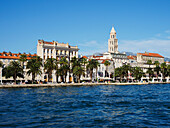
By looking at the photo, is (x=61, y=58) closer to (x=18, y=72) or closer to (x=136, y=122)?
(x=18, y=72)

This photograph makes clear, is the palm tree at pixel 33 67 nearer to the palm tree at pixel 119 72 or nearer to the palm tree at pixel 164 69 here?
the palm tree at pixel 119 72

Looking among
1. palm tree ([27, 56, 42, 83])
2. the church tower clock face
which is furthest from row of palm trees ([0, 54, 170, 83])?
the church tower clock face

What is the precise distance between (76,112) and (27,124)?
966 cm

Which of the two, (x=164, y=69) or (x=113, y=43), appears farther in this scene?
(x=113, y=43)

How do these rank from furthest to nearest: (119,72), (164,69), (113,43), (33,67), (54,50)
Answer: (113,43) < (164,69) < (119,72) < (54,50) < (33,67)

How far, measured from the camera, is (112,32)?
198 meters

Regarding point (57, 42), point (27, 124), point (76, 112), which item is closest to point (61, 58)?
point (57, 42)

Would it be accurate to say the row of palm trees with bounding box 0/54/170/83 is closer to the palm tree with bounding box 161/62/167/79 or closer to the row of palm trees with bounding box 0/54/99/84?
the row of palm trees with bounding box 0/54/99/84

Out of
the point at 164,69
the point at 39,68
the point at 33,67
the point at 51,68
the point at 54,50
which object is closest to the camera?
the point at 33,67

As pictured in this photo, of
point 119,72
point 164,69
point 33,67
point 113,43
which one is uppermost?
point 113,43

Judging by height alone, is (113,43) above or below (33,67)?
above

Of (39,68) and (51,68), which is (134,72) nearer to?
(51,68)

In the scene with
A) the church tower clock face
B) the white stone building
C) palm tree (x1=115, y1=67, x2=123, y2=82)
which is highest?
the church tower clock face

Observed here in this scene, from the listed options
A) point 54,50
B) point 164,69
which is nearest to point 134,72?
point 164,69
